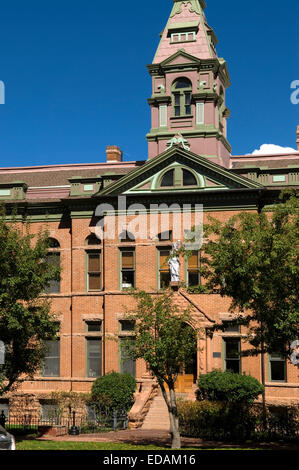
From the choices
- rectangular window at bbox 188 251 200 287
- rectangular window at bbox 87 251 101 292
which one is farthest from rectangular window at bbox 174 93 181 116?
rectangular window at bbox 87 251 101 292

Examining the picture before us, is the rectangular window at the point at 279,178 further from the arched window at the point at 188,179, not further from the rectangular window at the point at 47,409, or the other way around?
the rectangular window at the point at 47,409

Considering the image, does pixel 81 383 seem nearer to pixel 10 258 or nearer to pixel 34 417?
pixel 34 417

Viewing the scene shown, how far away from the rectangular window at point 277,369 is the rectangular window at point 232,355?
146 centimetres

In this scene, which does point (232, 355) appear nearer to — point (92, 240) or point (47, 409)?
point (92, 240)

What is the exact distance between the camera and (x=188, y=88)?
36938mm

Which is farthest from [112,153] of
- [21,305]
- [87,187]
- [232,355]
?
[21,305]

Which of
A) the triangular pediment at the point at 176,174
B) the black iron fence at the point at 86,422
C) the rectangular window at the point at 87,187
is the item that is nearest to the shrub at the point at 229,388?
the black iron fence at the point at 86,422

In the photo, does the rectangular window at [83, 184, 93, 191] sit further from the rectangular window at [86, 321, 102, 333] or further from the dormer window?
the dormer window

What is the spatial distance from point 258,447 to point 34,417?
42.9 feet

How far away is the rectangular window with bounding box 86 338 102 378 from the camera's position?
33.8 m

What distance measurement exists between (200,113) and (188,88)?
63.7 inches

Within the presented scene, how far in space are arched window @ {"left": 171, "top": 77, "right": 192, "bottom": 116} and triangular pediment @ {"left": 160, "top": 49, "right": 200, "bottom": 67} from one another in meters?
0.91

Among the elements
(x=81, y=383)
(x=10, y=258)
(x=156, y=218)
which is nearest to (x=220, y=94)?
(x=156, y=218)

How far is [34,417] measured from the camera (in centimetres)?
→ 3306
